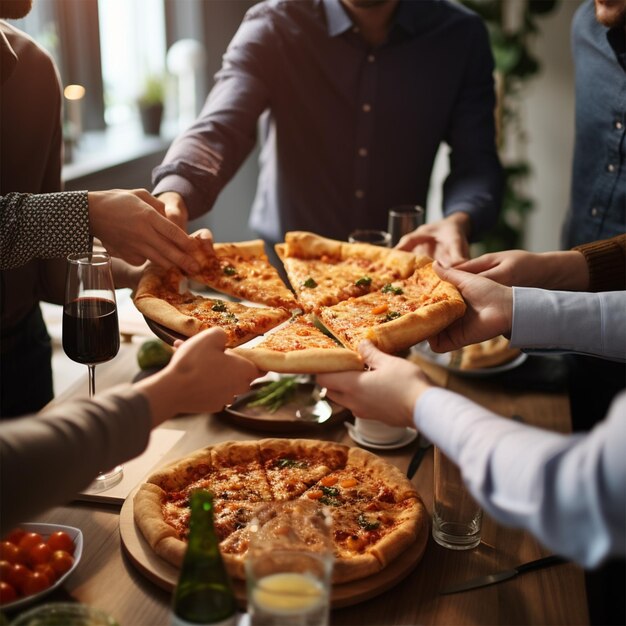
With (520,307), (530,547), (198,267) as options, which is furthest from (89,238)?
(530,547)

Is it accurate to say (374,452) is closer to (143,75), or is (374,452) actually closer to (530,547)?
(530,547)

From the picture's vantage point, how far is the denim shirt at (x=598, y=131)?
284 centimetres

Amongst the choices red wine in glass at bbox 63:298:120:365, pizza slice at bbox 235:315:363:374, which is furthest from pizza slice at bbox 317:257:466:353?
red wine in glass at bbox 63:298:120:365

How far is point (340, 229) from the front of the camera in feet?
11.7

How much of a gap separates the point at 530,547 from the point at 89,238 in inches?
51.3

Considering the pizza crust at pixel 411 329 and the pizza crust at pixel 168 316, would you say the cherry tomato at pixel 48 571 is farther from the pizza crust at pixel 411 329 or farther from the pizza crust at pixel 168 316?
the pizza crust at pixel 411 329

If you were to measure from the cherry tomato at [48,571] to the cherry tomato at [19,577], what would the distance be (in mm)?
25

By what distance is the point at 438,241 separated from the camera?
270cm

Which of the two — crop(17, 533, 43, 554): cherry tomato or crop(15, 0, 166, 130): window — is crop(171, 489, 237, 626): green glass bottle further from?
crop(15, 0, 166, 130): window

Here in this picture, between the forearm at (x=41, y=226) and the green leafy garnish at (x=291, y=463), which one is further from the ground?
the forearm at (x=41, y=226)

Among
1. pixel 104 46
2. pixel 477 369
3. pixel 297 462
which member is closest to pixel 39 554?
pixel 297 462

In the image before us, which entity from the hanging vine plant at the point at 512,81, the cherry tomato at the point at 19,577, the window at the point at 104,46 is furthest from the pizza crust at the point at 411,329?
the window at the point at 104,46

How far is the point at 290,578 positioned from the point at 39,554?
1.87 ft

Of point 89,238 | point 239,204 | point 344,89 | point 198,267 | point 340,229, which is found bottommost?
point 239,204
